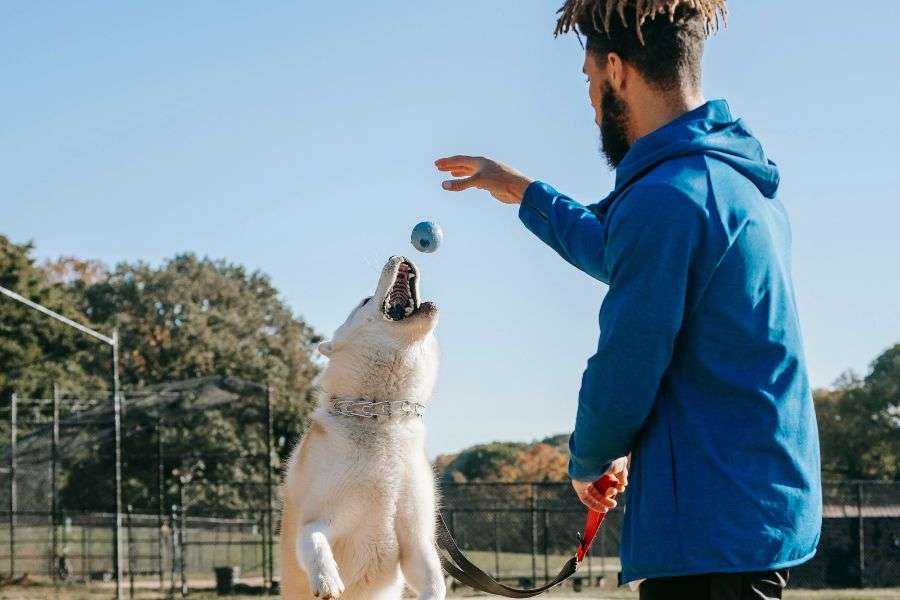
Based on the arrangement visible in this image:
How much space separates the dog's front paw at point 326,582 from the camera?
4465 mm

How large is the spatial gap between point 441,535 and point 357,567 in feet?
2.01

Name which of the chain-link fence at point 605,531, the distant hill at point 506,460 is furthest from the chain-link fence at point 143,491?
the distant hill at point 506,460

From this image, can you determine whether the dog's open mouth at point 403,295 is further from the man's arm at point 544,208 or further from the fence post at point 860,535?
the fence post at point 860,535

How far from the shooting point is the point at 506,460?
3812 centimetres

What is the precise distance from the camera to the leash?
306 cm

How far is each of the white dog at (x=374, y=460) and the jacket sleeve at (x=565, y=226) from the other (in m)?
2.14

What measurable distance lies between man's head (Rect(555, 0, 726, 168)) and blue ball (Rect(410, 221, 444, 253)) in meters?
2.11

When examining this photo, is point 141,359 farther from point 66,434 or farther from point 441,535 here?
point 441,535

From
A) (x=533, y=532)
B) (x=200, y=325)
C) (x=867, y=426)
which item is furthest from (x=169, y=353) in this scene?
(x=533, y=532)

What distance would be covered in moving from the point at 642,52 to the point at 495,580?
120 inches

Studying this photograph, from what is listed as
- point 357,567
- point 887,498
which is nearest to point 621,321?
point 357,567

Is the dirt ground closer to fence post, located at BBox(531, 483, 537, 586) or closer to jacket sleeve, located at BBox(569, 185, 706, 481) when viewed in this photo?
fence post, located at BBox(531, 483, 537, 586)

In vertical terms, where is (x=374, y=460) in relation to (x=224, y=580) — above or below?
above

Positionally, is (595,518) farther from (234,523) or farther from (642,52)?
(234,523)
